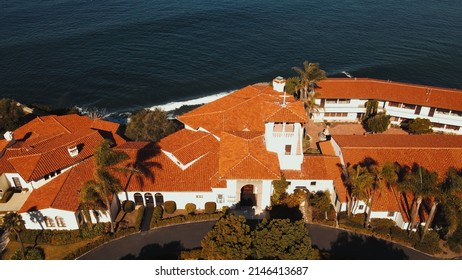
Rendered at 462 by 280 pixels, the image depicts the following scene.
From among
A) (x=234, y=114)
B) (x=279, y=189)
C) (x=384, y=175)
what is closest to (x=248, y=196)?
(x=279, y=189)

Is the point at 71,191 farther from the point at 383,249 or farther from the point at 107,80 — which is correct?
the point at 107,80

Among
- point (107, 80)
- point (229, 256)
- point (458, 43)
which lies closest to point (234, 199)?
point (229, 256)

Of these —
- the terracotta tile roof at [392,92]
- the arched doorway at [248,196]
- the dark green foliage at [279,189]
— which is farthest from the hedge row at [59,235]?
the terracotta tile roof at [392,92]

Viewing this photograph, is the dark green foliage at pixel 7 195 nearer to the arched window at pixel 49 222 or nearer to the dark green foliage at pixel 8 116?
the arched window at pixel 49 222

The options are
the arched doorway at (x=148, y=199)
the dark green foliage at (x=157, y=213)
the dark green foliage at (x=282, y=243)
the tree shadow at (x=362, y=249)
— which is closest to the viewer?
the dark green foliage at (x=282, y=243)

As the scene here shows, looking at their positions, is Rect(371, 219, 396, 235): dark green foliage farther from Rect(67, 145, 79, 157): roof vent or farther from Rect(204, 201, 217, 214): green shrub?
Rect(67, 145, 79, 157): roof vent
